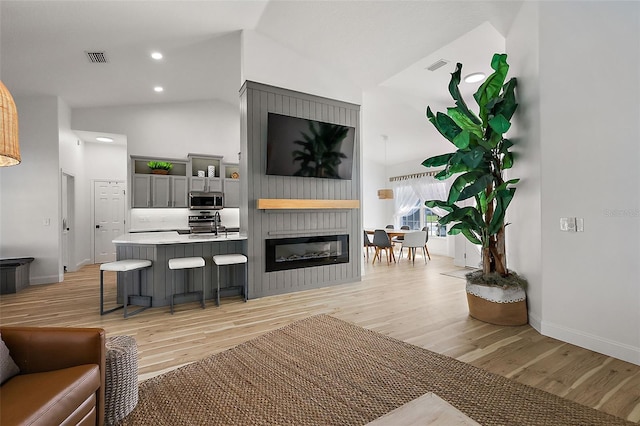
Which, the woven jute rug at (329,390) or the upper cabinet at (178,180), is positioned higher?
the upper cabinet at (178,180)

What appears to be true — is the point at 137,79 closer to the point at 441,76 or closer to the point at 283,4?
the point at 283,4

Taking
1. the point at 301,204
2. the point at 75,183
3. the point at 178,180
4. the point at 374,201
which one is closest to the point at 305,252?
the point at 301,204

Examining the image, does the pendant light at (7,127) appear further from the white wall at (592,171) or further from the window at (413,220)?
the window at (413,220)

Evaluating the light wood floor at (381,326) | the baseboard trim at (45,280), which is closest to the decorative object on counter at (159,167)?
the light wood floor at (381,326)

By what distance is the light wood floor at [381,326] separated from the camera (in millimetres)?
2205

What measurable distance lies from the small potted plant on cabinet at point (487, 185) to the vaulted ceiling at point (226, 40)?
1056 mm

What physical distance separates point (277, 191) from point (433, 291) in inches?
110

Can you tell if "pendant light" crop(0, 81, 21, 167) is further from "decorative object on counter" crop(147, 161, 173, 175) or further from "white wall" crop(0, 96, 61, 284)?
"decorative object on counter" crop(147, 161, 173, 175)

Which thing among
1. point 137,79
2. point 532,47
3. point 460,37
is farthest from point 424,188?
point 137,79

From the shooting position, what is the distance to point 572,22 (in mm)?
2738

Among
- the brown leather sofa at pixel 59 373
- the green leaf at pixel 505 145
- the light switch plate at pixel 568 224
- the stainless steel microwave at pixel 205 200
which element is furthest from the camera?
the stainless steel microwave at pixel 205 200

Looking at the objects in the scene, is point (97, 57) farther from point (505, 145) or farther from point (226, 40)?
point (505, 145)

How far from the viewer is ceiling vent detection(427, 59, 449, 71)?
4.40m

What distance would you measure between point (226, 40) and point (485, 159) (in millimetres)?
4041
